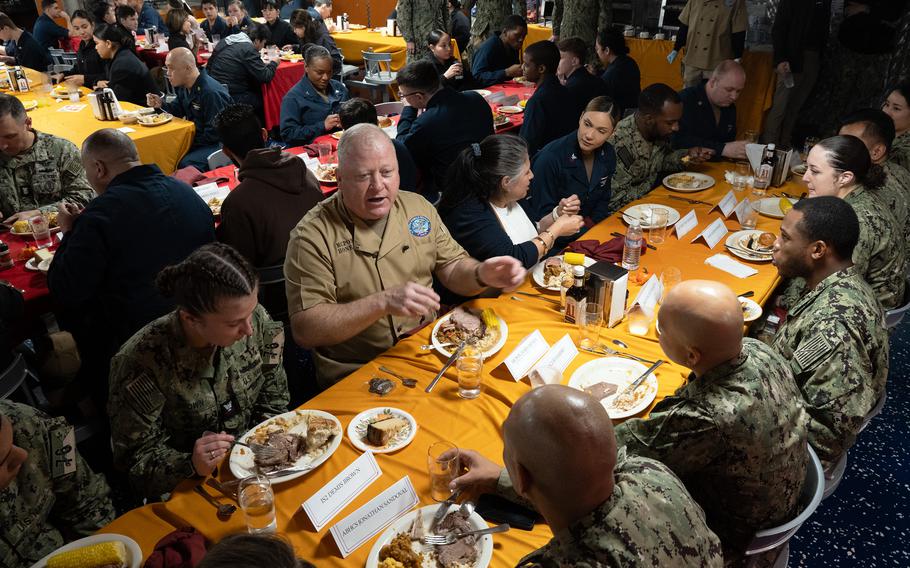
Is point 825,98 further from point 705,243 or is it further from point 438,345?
point 438,345

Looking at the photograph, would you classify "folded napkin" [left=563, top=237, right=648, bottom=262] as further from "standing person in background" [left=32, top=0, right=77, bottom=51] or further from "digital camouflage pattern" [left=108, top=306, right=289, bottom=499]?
"standing person in background" [left=32, top=0, right=77, bottom=51]

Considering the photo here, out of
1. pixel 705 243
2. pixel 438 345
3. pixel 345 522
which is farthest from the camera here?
pixel 705 243

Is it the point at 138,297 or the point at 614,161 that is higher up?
the point at 614,161

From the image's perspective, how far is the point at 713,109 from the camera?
550cm

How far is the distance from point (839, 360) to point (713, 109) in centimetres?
379

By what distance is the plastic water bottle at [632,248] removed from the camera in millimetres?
3322

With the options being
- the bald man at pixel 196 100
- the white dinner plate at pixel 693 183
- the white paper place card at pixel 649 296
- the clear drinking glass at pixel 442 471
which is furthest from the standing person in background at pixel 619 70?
the clear drinking glass at pixel 442 471

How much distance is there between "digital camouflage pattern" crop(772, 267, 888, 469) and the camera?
2.31 meters

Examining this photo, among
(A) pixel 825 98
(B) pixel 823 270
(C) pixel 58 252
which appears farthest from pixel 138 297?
(A) pixel 825 98

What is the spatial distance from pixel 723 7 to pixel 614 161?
454 cm

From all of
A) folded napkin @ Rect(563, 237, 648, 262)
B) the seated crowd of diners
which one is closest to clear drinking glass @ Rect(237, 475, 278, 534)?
the seated crowd of diners

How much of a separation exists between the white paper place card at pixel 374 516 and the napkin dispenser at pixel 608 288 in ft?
4.35

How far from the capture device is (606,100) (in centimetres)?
408

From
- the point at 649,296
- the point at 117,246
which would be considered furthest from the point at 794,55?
the point at 117,246
